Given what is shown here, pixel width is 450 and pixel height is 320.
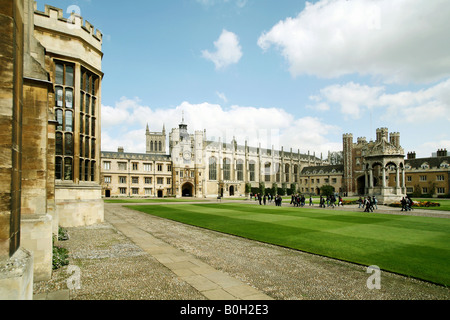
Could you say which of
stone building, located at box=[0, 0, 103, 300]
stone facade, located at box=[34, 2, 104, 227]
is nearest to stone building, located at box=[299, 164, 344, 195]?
stone facade, located at box=[34, 2, 104, 227]

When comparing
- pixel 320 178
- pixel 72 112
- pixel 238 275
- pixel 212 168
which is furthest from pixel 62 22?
pixel 320 178

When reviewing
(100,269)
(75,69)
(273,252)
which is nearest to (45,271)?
(100,269)

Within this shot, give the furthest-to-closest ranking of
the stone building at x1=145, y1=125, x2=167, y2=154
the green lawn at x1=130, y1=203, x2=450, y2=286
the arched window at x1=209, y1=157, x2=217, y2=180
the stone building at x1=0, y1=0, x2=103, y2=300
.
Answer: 1. the stone building at x1=145, y1=125, x2=167, y2=154
2. the arched window at x1=209, y1=157, x2=217, y2=180
3. the green lawn at x1=130, y1=203, x2=450, y2=286
4. the stone building at x1=0, y1=0, x2=103, y2=300

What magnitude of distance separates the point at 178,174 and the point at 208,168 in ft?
24.1

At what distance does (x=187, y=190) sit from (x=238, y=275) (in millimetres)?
57002

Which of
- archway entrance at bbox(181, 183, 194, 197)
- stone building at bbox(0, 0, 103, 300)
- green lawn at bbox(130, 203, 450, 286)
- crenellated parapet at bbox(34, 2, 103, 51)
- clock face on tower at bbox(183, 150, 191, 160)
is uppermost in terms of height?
crenellated parapet at bbox(34, 2, 103, 51)

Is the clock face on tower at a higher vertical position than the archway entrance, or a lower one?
higher

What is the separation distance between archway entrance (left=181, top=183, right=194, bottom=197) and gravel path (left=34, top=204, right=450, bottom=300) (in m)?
50.6

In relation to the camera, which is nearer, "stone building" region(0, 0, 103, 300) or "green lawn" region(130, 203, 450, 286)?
"stone building" region(0, 0, 103, 300)

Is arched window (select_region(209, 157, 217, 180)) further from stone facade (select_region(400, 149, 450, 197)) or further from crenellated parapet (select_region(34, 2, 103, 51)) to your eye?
crenellated parapet (select_region(34, 2, 103, 51))

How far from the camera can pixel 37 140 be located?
636 centimetres

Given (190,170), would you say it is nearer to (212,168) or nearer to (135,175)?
(212,168)

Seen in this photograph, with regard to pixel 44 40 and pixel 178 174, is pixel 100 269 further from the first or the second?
pixel 178 174

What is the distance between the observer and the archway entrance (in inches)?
2391
